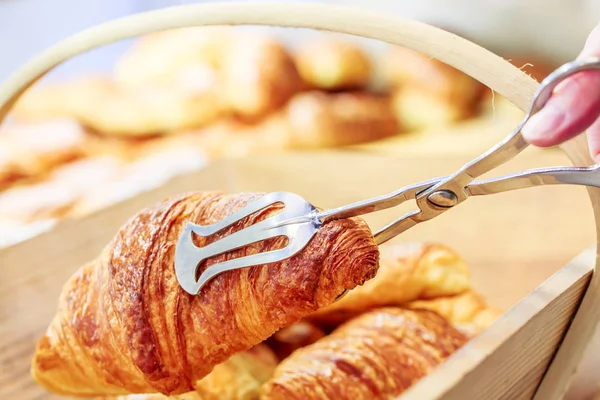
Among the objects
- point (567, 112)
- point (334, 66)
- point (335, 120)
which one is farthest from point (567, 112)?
point (334, 66)

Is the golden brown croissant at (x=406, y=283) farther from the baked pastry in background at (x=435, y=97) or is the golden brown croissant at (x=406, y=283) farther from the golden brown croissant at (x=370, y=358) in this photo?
the baked pastry in background at (x=435, y=97)

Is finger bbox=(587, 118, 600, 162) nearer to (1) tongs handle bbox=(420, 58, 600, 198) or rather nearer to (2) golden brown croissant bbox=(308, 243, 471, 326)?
(1) tongs handle bbox=(420, 58, 600, 198)

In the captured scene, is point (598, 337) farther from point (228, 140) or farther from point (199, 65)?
point (199, 65)

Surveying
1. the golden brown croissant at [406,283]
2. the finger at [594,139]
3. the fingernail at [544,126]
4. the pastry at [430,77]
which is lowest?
the golden brown croissant at [406,283]

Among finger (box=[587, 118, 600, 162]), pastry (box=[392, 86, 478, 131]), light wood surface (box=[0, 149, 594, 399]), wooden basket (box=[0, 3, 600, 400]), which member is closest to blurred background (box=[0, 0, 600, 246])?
pastry (box=[392, 86, 478, 131])

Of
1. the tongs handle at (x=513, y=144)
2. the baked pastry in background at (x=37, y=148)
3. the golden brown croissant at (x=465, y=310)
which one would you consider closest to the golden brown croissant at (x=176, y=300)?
the tongs handle at (x=513, y=144)

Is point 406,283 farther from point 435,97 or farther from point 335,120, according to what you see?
point 435,97
